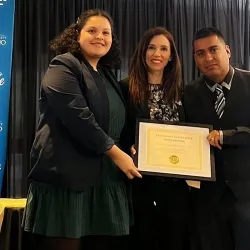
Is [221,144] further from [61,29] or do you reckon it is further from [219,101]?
[61,29]

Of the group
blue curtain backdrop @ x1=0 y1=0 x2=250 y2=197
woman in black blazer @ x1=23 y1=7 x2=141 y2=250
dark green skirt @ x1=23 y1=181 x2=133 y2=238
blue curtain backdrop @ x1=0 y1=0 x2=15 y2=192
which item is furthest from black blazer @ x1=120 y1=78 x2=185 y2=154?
blue curtain backdrop @ x1=0 y1=0 x2=250 y2=197

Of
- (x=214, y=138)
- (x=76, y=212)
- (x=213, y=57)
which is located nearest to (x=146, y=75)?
(x=213, y=57)

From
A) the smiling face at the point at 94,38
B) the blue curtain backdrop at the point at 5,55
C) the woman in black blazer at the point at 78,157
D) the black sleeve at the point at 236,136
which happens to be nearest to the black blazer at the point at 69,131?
the woman in black blazer at the point at 78,157

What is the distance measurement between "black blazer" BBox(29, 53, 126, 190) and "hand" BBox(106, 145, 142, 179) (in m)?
0.03

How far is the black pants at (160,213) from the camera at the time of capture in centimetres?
177

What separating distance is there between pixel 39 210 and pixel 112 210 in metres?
0.29

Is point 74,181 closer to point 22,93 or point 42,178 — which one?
point 42,178

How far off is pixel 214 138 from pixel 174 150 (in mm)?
198

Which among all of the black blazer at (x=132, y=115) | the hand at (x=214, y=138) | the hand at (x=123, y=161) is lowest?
the hand at (x=123, y=161)

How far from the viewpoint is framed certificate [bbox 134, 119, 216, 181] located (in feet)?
5.24

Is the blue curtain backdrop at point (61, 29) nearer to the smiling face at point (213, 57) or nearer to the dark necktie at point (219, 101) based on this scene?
the smiling face at point (213, 57)

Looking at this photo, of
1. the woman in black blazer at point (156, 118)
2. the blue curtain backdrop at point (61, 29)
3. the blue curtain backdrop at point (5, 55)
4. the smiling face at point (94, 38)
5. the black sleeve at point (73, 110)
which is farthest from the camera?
the blue curtain backdrop at point (61, 29)

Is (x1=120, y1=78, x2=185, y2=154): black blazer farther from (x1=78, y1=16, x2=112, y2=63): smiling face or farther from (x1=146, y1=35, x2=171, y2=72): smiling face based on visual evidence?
(x1=78, y1=16, x2=112, y2=63): smiling face

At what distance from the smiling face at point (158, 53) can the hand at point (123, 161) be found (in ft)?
1.89
